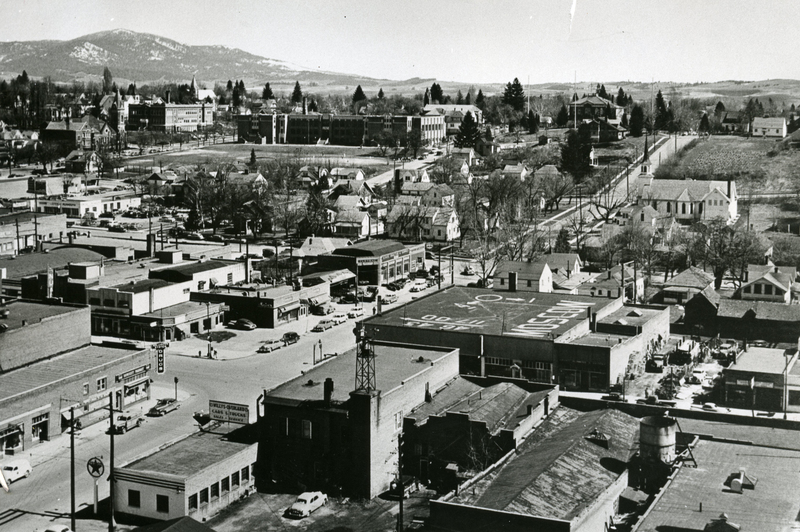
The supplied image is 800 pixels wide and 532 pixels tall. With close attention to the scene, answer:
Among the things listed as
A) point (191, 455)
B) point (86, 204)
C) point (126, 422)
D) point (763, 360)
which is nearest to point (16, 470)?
point (126, 422)

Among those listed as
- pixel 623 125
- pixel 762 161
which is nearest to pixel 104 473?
pixel 762 161

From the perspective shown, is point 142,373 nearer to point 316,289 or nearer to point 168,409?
point 168,409

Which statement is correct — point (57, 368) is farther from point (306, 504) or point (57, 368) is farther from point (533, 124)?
point (533, 124)

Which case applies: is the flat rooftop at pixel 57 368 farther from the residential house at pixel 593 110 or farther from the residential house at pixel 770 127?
the residential house at pixel 593 110

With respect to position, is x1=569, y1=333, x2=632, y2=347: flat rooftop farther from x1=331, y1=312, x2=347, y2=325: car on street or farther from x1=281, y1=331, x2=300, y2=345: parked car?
x1=331, y1=312, x2=347, y2=325: car on street

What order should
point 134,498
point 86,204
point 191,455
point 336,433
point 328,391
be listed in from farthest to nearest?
1. point 86,204
2. point 328,391
3. point 336,433
4. point 191,455
5. point 134,498

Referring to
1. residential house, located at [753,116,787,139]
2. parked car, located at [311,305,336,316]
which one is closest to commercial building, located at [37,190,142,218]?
parked car, located at [311,305,336,316]

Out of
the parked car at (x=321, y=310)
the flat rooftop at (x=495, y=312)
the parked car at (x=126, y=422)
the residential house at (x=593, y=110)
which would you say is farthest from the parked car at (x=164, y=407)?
the residential house at (x=593, y=110)
